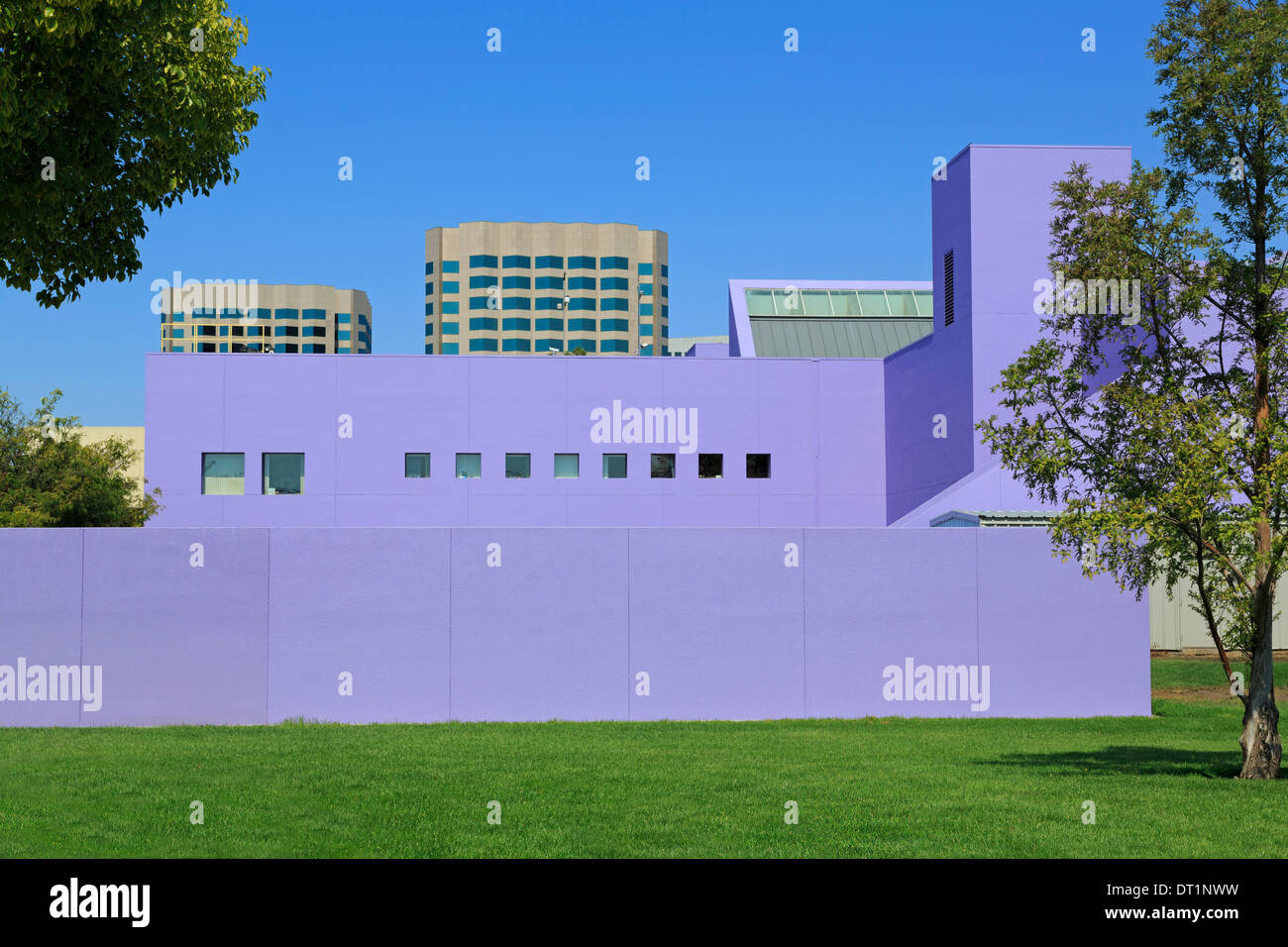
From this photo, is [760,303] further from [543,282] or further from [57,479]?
[543,282]

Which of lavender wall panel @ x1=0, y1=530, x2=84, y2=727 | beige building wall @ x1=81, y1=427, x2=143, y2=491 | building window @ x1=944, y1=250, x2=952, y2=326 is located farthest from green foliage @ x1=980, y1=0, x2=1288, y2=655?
beige building wall @ x1=81, y1=427, x2=143, y2=491

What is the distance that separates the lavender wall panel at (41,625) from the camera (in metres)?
21.9

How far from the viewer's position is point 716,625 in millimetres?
23453

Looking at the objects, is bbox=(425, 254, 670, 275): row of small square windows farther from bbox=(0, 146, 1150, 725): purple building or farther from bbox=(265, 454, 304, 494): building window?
bbox=(0, 146, 1150, 725): purple building

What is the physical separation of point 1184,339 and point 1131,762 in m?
5.76

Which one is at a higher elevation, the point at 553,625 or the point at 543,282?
the point at 543,282

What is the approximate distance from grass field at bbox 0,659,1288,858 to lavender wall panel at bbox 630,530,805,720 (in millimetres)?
1951

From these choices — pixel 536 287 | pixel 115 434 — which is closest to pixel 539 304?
pixel 536 287

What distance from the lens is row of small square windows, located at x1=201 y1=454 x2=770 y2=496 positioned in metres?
42.8

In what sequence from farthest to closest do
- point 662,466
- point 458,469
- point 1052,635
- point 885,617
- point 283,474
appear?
point 662,466
point 458,469
point 283,474
point 1052,635
point 885,617

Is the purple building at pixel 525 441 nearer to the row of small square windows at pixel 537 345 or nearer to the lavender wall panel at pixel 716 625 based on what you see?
the lavender wall panel at pixel 716 625

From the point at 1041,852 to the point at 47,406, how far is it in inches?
2012
